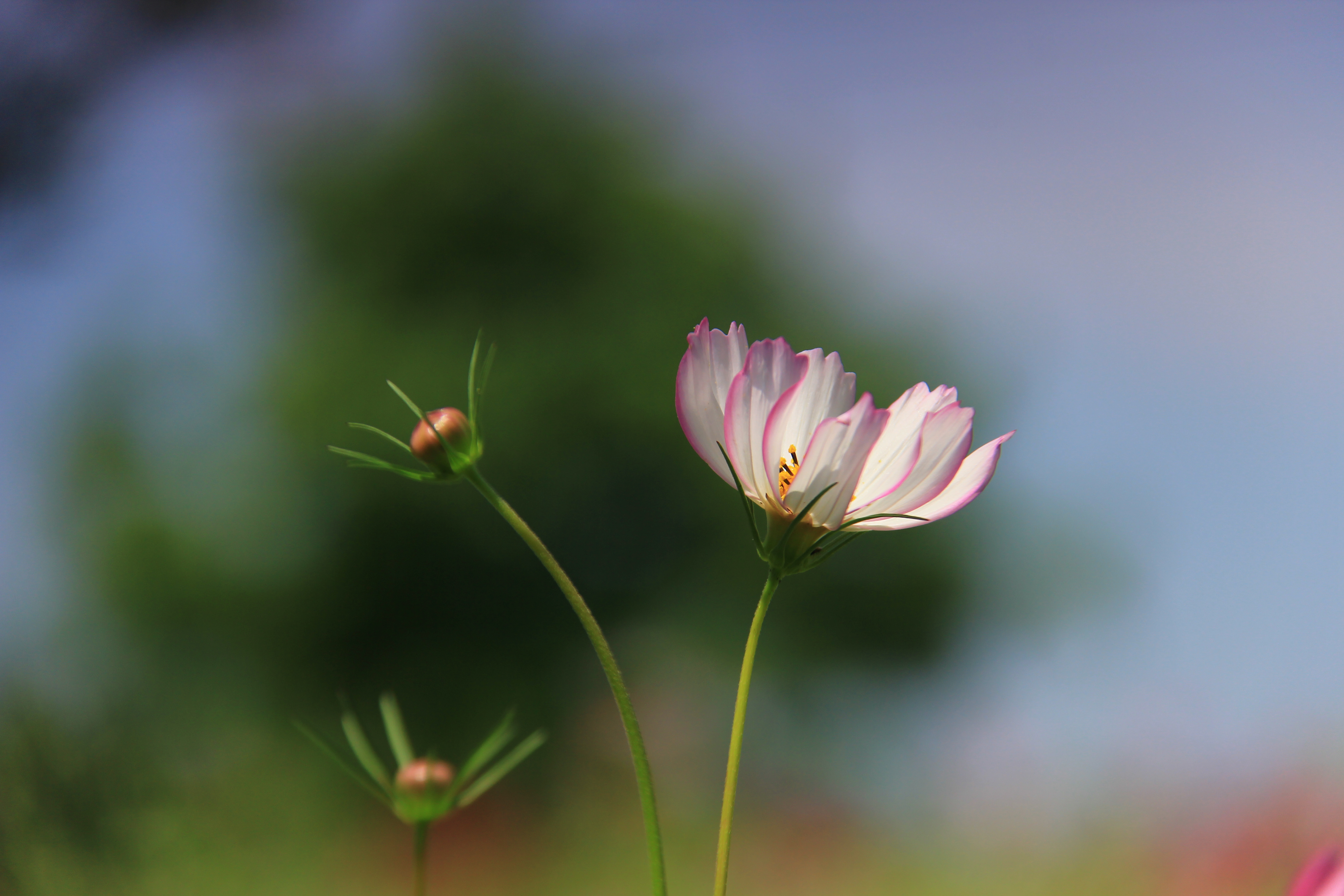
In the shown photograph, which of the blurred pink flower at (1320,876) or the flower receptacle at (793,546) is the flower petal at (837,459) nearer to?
the flower receptacle at (793,546)

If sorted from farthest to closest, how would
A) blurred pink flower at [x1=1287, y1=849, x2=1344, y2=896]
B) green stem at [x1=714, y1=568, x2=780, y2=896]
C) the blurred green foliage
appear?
the blurred green foliage, green stem at [x1=714, y1=568, x2=780, y2=896], blurred pink flower at [x1=1287, y1=849, x2=1344, y2=896]

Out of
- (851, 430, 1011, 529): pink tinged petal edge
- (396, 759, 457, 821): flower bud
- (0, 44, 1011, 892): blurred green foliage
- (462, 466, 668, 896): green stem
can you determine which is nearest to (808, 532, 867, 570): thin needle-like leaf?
(851, 430, 1011, 529): pink tinged petal edge

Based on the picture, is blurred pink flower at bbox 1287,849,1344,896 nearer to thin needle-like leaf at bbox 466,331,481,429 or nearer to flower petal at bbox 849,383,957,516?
flower petal at bbox 849,383,957,516

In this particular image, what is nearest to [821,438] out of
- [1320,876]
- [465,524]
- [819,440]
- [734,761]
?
[819,440]

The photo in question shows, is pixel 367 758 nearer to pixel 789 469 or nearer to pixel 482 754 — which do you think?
pixel 482 754

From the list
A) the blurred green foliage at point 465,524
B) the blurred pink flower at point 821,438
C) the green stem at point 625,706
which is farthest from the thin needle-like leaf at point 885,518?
the blurred green foliage at point 465,524

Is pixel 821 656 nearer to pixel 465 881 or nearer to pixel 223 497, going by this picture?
pixel 465 881
